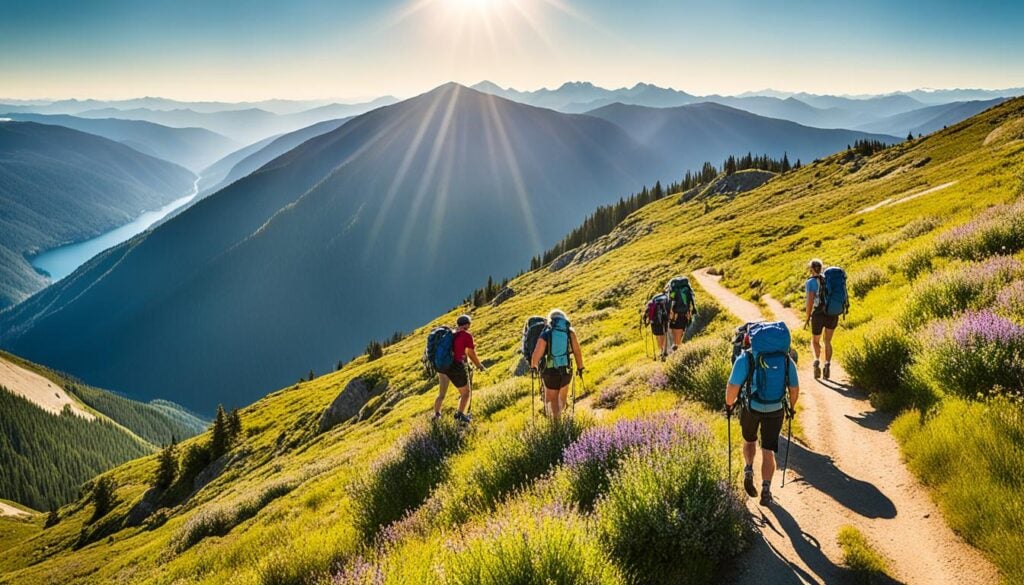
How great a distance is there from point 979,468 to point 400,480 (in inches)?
400

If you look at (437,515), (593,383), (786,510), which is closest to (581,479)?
(437,515)

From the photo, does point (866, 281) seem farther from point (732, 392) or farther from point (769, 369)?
point (732, 392)

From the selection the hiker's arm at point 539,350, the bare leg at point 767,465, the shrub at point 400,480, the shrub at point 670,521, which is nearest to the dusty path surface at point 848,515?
the bare leg at point 767,465

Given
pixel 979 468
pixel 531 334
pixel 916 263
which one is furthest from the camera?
pixel 916 263

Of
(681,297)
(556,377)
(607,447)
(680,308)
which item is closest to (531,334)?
(556,377)

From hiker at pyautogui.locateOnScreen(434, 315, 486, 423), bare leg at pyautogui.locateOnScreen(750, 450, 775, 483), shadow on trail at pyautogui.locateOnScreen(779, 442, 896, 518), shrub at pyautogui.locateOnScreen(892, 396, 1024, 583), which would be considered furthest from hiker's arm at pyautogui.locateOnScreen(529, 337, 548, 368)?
shrub at pyautogui.locateOnScreen(892, 396, 1024, 583)

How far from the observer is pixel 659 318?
63.4 ft

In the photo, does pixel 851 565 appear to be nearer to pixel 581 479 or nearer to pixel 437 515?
pixel 581 479

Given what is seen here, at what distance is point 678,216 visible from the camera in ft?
382

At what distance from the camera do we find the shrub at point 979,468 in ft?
17.7

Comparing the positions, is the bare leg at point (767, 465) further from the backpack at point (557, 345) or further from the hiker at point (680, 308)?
the hiker at point (680, 308)

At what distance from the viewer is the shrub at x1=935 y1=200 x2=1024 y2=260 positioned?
555 inches

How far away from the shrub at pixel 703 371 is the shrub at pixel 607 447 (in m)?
3.91

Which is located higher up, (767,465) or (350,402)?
(767,465)
